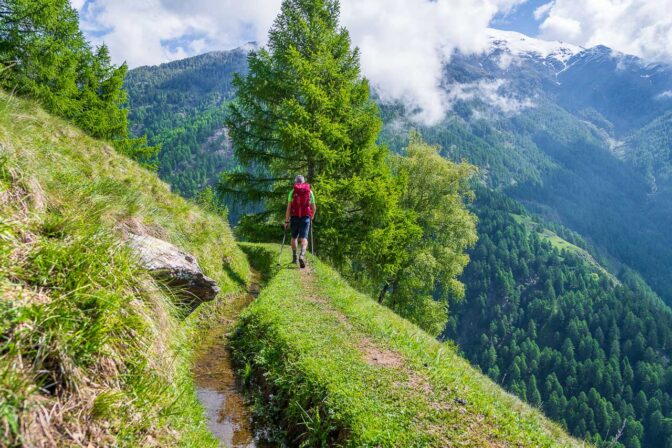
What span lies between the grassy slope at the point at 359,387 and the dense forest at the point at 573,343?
11023 cm

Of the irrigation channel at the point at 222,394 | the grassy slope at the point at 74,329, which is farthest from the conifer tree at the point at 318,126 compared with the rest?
the grassy slope at the point at 74,329

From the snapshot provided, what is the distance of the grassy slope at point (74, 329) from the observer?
9.44 ft

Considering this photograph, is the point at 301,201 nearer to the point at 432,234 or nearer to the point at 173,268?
the point at 173,268

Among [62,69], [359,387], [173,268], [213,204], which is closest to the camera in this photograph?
[173,268]

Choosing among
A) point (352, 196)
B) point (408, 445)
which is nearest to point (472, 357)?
point (352, 196)

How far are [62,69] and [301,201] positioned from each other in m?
19.8

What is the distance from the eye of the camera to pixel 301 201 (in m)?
14.5

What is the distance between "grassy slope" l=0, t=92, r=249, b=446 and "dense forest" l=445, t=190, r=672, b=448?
380 feet

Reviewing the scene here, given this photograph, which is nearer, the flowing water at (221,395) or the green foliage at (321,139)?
the flowing water at (221,395)

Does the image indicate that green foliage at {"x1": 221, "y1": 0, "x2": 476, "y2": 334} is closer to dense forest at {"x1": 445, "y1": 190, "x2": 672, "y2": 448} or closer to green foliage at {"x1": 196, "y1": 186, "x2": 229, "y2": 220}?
green foliage at {"x1": 196, "y1": 186, "x2": 229, "y2": 220}

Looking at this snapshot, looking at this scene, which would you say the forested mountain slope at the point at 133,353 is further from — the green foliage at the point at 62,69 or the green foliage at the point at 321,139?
the green foliage at the point at 62,69

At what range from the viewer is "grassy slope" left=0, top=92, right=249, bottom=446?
2877 millimetres

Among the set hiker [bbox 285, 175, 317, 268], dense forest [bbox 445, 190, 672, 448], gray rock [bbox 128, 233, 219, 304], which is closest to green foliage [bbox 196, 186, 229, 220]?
hiker [bbox 285, 175, 317, 268]

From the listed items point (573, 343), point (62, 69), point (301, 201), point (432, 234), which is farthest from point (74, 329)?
point (573, 343)
